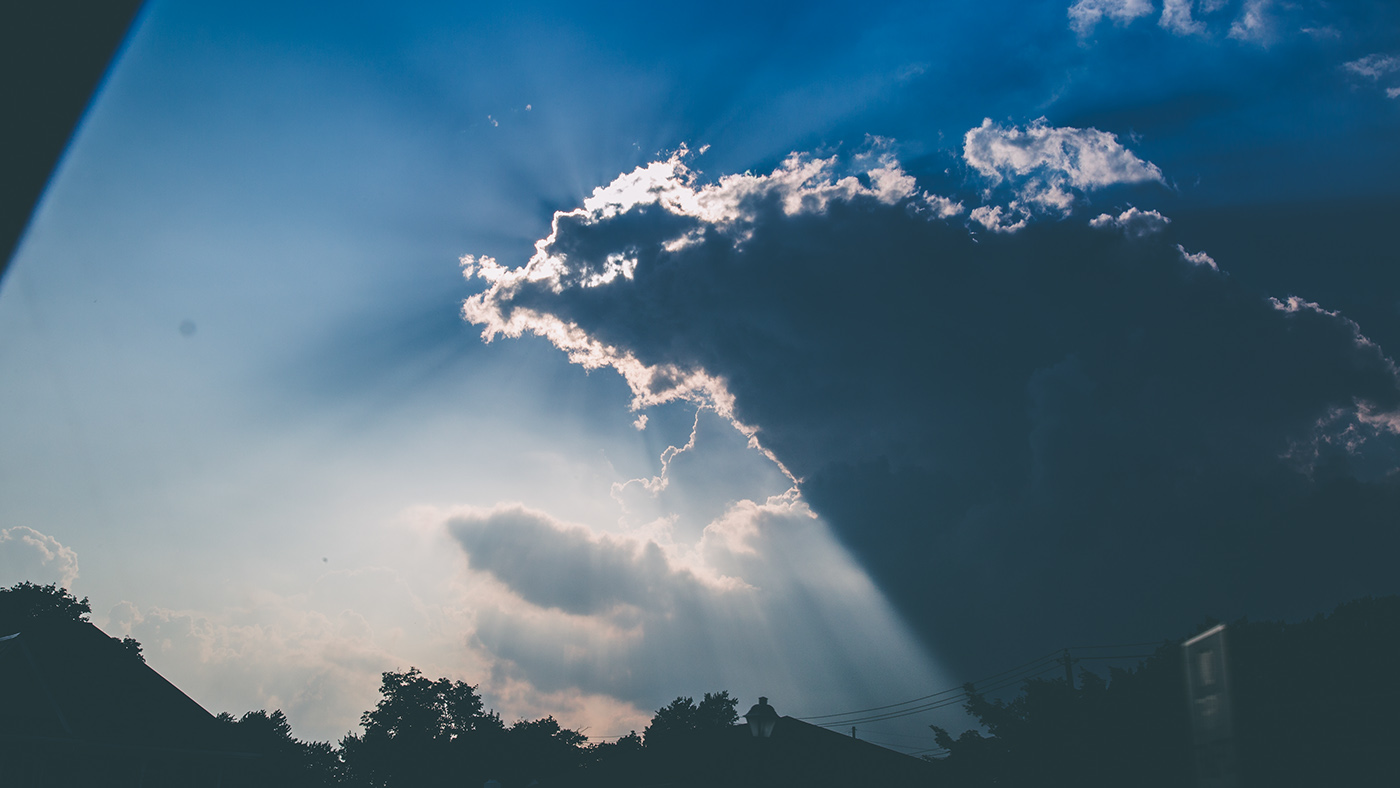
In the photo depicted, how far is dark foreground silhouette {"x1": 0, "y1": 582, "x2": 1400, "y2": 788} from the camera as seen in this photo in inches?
776

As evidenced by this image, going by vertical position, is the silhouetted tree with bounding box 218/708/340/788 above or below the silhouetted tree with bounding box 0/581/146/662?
below

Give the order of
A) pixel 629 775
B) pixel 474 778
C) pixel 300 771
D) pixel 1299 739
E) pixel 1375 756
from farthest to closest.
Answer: pixel 300 771
pixel 474 778
pixel 629 775
pixel 1299 739
pixel 1375 756

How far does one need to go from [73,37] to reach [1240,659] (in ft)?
107

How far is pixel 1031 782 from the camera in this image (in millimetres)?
25656

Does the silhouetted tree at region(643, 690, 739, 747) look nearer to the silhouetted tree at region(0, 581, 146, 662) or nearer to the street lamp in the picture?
the silhouetted tree at region(0, 581, 146, 662)

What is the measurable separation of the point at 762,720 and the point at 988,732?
2087 cm

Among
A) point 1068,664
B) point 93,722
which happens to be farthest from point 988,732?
point 93,722

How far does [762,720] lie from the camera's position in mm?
13266

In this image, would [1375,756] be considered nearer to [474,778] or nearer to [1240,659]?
[1240,659]

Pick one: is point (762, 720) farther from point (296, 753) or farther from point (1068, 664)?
point (296, 753)

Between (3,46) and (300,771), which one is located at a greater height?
(3,46)

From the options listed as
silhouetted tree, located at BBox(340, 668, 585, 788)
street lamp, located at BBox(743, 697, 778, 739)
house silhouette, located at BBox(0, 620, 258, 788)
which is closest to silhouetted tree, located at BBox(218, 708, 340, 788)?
silhouetted tree, located at BBox(340, 668, 585, 788)

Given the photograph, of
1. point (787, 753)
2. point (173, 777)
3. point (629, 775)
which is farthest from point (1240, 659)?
point (173, 777)

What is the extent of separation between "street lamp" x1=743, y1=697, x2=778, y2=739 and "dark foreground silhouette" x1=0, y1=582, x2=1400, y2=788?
4 centimetres
